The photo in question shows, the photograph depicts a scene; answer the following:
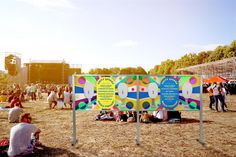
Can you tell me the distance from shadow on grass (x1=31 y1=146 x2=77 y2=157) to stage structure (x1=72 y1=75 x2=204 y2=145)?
2.55 ft

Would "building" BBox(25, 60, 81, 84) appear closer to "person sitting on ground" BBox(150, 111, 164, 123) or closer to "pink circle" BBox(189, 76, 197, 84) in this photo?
"person sitting on ground" BBox(150, 111, 164, 123)

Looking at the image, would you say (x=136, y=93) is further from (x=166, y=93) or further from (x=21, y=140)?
(x=21, y=140)

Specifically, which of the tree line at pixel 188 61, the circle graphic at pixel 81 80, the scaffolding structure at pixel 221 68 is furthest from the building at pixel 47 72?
the circle graphic at pixel 81 80

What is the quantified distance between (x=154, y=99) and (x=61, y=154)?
135 inches

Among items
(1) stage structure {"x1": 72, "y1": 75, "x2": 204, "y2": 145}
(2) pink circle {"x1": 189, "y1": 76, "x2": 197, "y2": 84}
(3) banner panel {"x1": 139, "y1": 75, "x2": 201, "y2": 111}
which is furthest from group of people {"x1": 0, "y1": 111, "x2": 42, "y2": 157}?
(2) pink circle {"x1": 189, "y1": 76, "x2": 197, "y2": 84}

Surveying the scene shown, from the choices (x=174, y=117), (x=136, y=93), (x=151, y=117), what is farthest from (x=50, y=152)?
(x=174, y=117)

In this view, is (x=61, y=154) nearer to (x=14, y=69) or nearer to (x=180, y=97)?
(x=180, y=97)

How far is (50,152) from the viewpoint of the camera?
26.6 feet

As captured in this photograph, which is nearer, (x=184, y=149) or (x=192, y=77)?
(x=184, y=149)

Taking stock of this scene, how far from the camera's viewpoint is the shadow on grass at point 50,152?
7.86 meters

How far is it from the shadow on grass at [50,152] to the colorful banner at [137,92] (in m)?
1.46

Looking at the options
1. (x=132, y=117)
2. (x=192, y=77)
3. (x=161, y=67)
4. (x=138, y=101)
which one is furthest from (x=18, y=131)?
(x=161, y=67)

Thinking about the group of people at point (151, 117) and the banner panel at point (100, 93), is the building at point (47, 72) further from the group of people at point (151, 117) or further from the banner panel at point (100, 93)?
the banner panel at point (100, 93)

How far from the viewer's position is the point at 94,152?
8.09 m
